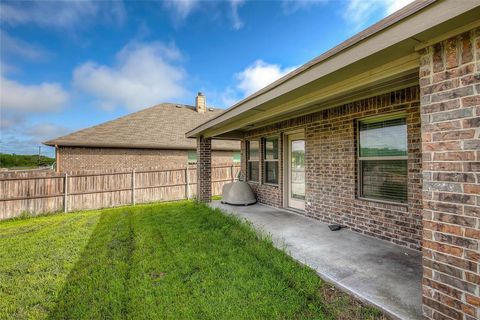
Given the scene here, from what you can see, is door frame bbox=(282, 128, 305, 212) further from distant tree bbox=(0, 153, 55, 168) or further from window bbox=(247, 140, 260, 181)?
distant tree bbox=(0, 153, 55, 168)

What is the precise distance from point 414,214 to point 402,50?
268cm

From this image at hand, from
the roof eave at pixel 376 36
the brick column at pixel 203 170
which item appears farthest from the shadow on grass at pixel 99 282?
the roof eave at pixel 376 36

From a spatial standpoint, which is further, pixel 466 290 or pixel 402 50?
pixel 402 50

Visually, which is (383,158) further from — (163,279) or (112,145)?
(112,145)

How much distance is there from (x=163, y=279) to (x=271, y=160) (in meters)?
5.07

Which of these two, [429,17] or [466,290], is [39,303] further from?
[429,17]

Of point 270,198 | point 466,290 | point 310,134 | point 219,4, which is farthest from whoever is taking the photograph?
point 219,4

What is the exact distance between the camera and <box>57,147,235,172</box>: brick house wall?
11.3 meters

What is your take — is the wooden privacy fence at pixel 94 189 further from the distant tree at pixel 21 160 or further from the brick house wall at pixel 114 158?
the distant tree at pixel 21 160

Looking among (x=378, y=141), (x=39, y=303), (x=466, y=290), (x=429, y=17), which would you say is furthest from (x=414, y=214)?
(x=39, y=303)

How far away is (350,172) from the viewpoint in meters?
4.80

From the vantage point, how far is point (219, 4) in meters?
8.02

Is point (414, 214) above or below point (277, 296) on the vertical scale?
above

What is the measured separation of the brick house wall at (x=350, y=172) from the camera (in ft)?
12.2
